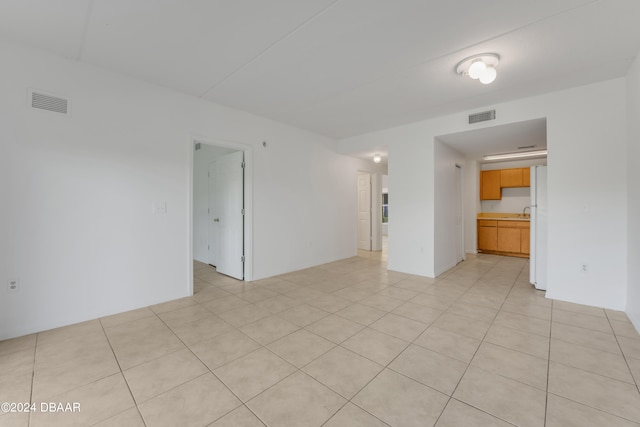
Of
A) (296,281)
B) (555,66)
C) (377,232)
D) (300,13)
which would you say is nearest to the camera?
(300,13)

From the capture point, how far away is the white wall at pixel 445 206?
183 inches

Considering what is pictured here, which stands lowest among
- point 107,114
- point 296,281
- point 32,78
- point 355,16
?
point 296,281

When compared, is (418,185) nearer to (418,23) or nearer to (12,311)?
(418,23)

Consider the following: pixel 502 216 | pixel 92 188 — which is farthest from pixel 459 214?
pixel 92 188

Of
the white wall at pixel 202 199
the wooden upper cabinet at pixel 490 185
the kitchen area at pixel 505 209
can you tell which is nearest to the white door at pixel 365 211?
the kitchen area at pixel 505 209

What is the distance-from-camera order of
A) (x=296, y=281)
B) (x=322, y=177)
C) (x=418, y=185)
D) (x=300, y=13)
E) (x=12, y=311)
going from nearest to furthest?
(x=300, y=13)
(x=12, y=311)
(x=296, y=281)
(x=418, y=185)
(x=322, y=177)

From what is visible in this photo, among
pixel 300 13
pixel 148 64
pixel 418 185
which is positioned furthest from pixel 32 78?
pixel 418 185

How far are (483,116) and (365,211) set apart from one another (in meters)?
3.93

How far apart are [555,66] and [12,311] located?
604 centimetres

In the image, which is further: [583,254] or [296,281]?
[296,281]

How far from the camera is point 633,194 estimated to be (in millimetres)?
2830

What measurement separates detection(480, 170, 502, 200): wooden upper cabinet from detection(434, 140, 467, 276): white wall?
2194 mm

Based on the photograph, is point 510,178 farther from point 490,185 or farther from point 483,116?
point 483,116

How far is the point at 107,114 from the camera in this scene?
2.99 metres
